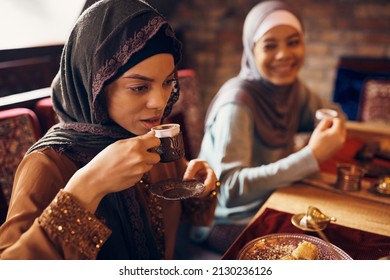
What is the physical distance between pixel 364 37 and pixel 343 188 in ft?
6.63

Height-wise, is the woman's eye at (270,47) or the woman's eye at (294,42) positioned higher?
the woman's eye at (294,42)

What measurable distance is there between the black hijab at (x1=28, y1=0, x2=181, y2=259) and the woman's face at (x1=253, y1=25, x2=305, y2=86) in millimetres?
651

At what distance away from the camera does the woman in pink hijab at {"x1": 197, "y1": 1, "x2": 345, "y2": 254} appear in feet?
4.25

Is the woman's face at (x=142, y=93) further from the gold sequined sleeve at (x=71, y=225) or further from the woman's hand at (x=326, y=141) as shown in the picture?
the woman's hand at (x=326, y=141)

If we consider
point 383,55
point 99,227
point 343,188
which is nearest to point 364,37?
point 383,55

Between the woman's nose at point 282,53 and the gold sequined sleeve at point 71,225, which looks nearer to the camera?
the gold sequined sleeve at point 71,225

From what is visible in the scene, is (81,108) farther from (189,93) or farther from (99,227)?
(189,93)

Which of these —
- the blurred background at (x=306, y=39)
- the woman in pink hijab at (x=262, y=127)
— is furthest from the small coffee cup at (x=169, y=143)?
the blurred background at (x=306, y=39)

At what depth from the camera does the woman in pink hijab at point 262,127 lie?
4.25ft

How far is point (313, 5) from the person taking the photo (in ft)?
9.54

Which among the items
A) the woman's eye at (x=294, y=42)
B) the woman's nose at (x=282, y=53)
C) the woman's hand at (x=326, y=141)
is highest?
the woman's eye at (x=294, y=42)

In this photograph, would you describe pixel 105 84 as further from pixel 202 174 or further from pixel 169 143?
pixel 202 174

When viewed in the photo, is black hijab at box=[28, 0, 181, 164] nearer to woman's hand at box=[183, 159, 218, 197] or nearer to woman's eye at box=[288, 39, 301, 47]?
woman's hand at box=[183, 159, 218, 197]

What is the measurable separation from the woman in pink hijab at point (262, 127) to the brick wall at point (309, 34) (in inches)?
57.7
